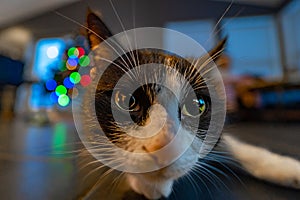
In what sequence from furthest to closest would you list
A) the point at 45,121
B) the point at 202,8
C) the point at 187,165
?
the point at 45,121 < the point at 202,8 < the point at 187,165

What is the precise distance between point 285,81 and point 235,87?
0.42ft

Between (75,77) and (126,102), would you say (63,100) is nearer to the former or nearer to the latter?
(75,77)

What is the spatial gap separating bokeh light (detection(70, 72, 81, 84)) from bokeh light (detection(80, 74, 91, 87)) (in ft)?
0.04

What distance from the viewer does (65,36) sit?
0.52 metres

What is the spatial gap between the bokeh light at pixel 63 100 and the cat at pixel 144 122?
7 centimetres

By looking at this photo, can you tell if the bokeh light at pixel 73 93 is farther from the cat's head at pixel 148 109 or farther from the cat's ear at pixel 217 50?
the cat's ear at pixel 217 50

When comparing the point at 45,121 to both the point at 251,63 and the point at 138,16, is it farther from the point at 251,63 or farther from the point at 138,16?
the point at 251,63

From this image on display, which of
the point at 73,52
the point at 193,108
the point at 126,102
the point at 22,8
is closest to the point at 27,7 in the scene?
the point at 22,8

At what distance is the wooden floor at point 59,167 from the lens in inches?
18.2

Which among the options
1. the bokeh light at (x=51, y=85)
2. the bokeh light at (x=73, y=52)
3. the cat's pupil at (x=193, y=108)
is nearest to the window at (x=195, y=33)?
the cat's pupil at (x=193, y=108)

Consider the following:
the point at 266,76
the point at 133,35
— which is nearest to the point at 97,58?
the point at 133,35

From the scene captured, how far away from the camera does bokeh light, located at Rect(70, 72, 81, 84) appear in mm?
515

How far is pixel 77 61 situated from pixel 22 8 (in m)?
0.17

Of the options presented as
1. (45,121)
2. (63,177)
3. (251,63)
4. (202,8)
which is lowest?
(63,177)
